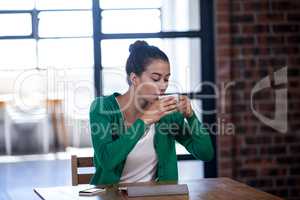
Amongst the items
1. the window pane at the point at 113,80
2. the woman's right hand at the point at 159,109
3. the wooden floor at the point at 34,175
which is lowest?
the wooden floor at the point at 34,175

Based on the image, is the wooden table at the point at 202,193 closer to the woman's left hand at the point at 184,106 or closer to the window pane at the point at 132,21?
the woman's left hand at the point at 184,106

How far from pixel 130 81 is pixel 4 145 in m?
4.85

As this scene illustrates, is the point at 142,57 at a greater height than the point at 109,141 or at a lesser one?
greater

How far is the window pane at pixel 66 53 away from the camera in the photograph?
3.98m

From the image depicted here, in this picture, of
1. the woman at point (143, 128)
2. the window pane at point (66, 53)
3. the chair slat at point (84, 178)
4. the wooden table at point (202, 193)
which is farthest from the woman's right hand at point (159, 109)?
the window pane at point (66, 53)

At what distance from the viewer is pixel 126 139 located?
2.43m

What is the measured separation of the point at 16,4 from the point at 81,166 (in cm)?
170

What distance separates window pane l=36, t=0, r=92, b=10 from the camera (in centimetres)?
397

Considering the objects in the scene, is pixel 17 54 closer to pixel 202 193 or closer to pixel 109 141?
pixel 109 141

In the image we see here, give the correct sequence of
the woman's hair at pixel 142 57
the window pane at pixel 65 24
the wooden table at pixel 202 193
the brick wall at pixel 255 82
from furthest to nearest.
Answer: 1. the window pane at pixel 65 24
2. the brick wall at pixel 255 82
3. the woman's hair at pixel 142 57
4. the wooden table at pixel 202 193

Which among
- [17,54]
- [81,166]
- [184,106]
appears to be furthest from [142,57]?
[17,54]

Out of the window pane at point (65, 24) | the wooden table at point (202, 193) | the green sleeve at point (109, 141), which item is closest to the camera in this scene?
the wooden table at point (202, 193)

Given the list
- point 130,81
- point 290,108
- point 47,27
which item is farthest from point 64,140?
point 130,81

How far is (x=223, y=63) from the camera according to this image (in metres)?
3.87
